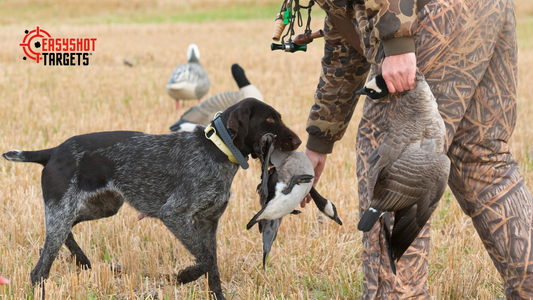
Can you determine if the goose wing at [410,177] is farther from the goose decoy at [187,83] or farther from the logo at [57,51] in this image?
the logo at [57,51]

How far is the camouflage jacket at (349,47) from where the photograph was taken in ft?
6.97

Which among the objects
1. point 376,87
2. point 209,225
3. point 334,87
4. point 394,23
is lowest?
point 209,225

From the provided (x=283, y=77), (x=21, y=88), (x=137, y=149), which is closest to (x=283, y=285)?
(x=137, y=149)

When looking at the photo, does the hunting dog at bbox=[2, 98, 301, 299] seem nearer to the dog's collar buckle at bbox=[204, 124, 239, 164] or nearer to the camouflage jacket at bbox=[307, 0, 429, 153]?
the dog's collar buckle at bbox=[204, 124, 239, 164]

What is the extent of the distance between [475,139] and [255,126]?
1.37 metres

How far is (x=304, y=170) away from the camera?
2.75 meters

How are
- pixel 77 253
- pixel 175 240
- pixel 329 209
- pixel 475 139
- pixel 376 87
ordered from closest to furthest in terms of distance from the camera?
pixel 376 87 < pixel 475 139 < pixel 329 209 < pixel 77 253 < pixel 175 240

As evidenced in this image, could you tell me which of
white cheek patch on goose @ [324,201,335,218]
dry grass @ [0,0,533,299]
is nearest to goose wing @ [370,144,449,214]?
white cheek patch on goose @ [324,201,335,218]

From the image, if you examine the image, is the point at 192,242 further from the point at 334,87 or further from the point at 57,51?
the point at 57,51

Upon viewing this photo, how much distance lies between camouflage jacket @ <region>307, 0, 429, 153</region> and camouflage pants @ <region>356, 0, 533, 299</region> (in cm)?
17

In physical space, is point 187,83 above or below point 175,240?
above

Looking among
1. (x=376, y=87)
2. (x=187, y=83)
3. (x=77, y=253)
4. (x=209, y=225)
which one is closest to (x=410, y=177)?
(x=376, y=87)

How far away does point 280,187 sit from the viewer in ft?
8.82

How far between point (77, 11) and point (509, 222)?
38340 mm
